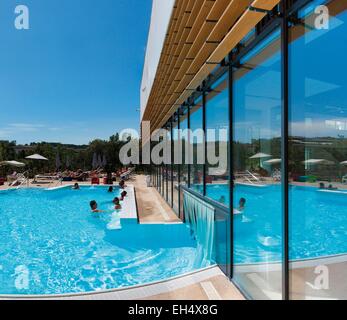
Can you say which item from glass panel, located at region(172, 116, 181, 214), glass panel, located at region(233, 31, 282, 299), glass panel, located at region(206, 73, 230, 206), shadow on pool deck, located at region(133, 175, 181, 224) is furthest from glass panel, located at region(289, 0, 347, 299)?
glass panel, located at region(172, 116, 181, 214)

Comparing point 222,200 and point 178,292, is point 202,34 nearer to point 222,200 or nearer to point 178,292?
point 222,200

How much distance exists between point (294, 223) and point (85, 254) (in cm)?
410

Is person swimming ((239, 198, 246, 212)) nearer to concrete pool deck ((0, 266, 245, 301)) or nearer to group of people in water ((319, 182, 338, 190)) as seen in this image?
concrete pool deck ((0, 266, 245, 301))

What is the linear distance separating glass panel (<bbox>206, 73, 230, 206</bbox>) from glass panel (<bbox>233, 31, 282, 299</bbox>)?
35 cm

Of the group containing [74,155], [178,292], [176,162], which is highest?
[74,155]

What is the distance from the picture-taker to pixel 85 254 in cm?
532

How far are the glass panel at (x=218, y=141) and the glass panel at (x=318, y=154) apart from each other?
167cm

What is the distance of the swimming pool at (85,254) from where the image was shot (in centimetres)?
417

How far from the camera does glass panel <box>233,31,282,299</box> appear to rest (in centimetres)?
254

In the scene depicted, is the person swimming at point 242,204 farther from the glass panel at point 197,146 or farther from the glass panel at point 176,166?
the glass panel at point 176,166

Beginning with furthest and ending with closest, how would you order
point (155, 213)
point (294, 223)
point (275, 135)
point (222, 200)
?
point (155, 213)
point (222, 200)
point (275, 135)
point (294, 223)

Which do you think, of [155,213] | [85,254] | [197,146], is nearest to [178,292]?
[85,254]

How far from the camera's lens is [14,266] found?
4812 millimetres
